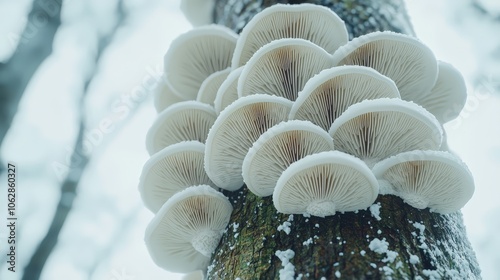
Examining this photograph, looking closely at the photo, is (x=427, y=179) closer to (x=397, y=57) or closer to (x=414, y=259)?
(x=414, y=259)

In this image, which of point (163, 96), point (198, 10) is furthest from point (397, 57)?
point (198, 10)

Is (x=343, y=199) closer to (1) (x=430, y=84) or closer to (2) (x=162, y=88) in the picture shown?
(1) (x=430, y=84)

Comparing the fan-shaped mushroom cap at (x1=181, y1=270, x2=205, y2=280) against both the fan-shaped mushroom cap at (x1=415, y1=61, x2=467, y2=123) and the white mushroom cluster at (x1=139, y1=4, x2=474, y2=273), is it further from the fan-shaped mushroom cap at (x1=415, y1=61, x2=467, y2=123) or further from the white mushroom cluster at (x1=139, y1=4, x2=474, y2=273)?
the fan-shaped mushroom cap at (x1=415, y1=61, x2=467, y2=123)

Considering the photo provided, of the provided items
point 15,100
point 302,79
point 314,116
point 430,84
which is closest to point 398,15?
point 430,84

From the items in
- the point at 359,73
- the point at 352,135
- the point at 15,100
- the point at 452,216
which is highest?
the point at 359,73

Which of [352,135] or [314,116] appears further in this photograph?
[314,116]

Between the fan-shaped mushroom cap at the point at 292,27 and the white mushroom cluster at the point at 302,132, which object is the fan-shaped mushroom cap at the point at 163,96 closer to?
the white mushroom cluster at the point at 302,132
